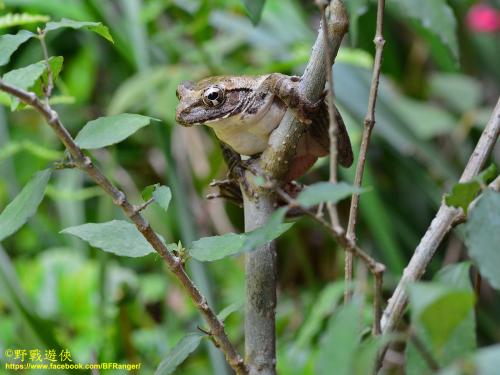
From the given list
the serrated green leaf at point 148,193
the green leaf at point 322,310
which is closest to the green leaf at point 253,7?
the serrated green leaf at point 148,193

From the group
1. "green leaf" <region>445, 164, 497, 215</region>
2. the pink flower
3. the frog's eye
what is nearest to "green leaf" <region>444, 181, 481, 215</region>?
"green leaf" <region>445, 164, 497, 215</region>

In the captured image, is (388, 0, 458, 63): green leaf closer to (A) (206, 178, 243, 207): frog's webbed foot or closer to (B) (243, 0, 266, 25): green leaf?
(B) (243, 0, 266, 25): green leaf

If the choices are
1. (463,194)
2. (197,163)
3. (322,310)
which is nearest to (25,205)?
(463,194)

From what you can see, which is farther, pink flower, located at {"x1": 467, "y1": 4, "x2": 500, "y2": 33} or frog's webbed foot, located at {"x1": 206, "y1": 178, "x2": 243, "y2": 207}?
pink flower, located at {"x1": 467, "y1": 4, "x2": 500, "y2": 33}

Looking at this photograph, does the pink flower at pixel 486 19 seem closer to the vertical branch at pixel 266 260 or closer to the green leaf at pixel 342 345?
the vertical branch at pixel 266 260

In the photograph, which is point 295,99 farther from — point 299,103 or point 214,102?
point 214,102

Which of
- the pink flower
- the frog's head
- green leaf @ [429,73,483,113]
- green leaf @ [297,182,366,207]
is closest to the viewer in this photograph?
green leaf @ [297,182,366,207]
